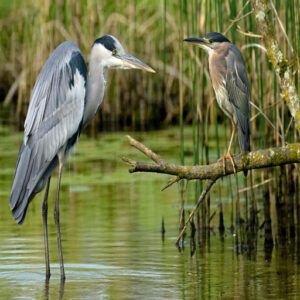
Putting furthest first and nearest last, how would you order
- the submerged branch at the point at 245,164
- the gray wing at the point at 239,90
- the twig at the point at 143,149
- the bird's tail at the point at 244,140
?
the gray wing at the point at 239,90, the bird's tail at the point at 244,140, the submerged branch at the point at 245,164, the twig at the point at 143,149

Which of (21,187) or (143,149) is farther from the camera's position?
(21,187)

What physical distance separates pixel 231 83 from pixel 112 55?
0.98 m

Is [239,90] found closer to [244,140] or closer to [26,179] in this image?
[244,140]

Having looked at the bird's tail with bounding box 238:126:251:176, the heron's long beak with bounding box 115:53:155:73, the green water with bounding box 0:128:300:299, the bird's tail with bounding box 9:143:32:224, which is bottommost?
the green water with bounding box 0:128:300:299

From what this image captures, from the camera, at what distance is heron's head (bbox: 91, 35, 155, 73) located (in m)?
7.67

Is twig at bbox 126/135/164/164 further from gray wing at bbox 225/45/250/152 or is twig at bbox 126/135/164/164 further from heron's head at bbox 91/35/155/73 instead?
heron's head at bbox 91/35/155/73

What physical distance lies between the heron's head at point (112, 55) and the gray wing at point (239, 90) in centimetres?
69

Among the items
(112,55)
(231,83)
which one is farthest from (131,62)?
(231,83)

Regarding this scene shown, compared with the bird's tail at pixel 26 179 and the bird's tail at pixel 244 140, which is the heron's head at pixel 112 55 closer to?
the bird's tail at pixel 26 179

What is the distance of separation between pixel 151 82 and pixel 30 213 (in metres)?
5.70

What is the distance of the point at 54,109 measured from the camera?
7.69 meters

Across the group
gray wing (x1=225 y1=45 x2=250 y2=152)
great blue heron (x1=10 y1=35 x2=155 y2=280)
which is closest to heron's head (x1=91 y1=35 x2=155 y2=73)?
great blue heron (x1=10 y1=35 x2=155 y2=280)

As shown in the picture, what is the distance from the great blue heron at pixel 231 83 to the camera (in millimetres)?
7141

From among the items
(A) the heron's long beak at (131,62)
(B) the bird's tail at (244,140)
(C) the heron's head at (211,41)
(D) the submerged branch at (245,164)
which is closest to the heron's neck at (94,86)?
(A) the heron's long beak at (131,62)
